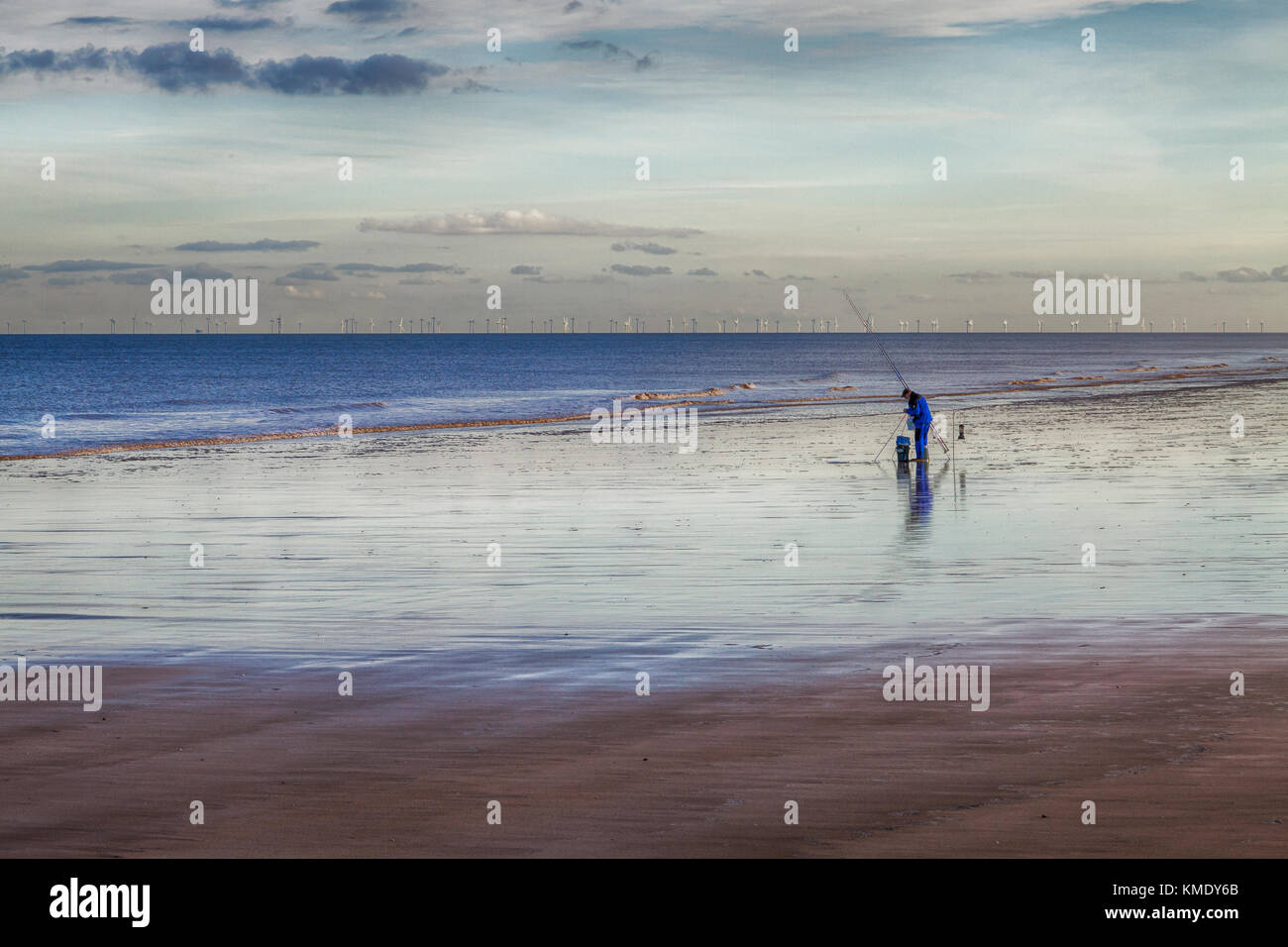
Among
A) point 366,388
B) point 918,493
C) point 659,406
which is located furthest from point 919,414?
point 366,388

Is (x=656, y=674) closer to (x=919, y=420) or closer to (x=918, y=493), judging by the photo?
(x=918, y=493)

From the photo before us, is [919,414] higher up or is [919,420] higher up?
[919,414]

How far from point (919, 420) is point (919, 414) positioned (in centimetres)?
34

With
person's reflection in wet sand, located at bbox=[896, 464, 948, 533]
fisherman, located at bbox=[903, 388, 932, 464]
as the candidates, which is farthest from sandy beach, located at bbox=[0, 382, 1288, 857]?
fisherman, located at bbox=[903, 388, 932, 464]

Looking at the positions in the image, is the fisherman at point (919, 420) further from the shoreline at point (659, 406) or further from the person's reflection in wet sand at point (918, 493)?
the shoreline at point (659, 406)

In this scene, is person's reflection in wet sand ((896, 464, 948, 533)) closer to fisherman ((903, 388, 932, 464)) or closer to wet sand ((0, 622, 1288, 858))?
fisherman ((903, 388, 932, 464))

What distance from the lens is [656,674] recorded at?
969 cm

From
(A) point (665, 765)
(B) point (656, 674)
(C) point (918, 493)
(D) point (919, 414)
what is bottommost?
(A) point (665, 765)

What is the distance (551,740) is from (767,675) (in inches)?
84.1

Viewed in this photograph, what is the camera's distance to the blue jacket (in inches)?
1071

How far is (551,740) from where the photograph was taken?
7.97 meters

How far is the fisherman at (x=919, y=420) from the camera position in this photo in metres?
27.0

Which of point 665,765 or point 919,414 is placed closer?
point 665,765

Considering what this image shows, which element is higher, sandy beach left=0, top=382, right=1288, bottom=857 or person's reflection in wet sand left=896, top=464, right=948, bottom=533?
person's reflection in wet sand left=896, top=464, right=948, bottom=533
